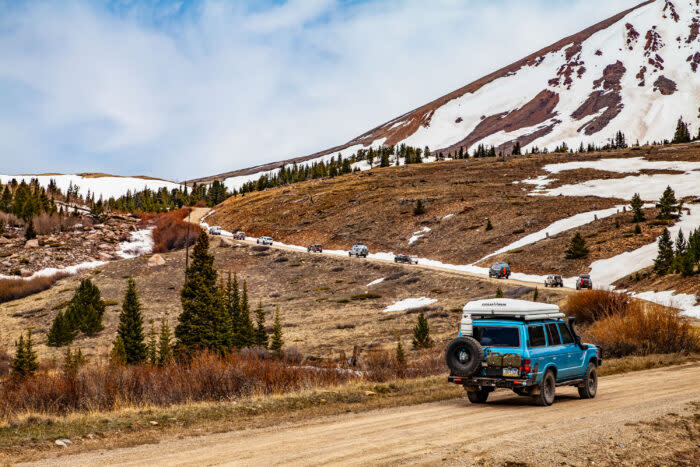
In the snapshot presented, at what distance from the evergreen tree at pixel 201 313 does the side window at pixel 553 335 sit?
24.3m

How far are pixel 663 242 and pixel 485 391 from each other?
45.2 metres

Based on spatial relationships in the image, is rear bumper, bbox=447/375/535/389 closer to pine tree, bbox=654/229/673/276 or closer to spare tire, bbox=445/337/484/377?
spare tire, bbox=445/337/484/377

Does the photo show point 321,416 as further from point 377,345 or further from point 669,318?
point 377,345

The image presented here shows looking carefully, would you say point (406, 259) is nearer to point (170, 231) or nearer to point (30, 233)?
point (170, 231)

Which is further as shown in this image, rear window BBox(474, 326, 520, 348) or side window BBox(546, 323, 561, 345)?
side window BBox(546, 323, 561, 345)

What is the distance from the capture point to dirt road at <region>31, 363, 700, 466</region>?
28.7 ft

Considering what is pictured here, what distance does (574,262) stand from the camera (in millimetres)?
63656

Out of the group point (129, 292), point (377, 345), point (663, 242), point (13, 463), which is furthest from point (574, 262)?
point (13, 463)

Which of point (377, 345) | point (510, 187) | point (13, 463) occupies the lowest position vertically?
point (377, 345)

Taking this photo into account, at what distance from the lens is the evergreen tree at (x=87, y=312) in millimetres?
58094

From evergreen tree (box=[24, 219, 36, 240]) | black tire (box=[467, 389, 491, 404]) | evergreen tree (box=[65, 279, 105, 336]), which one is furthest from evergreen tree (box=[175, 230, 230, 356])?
evergreen tree (box=[24, 219, 36, 240])

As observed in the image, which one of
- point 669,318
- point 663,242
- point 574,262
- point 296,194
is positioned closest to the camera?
point 669,318

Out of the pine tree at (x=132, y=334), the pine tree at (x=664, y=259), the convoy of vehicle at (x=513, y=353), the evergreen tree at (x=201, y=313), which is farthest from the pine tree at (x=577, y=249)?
the convoy of vehicle at (x=513, y=353)

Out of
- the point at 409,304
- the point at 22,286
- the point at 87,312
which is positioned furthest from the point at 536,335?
the point at 22,286
